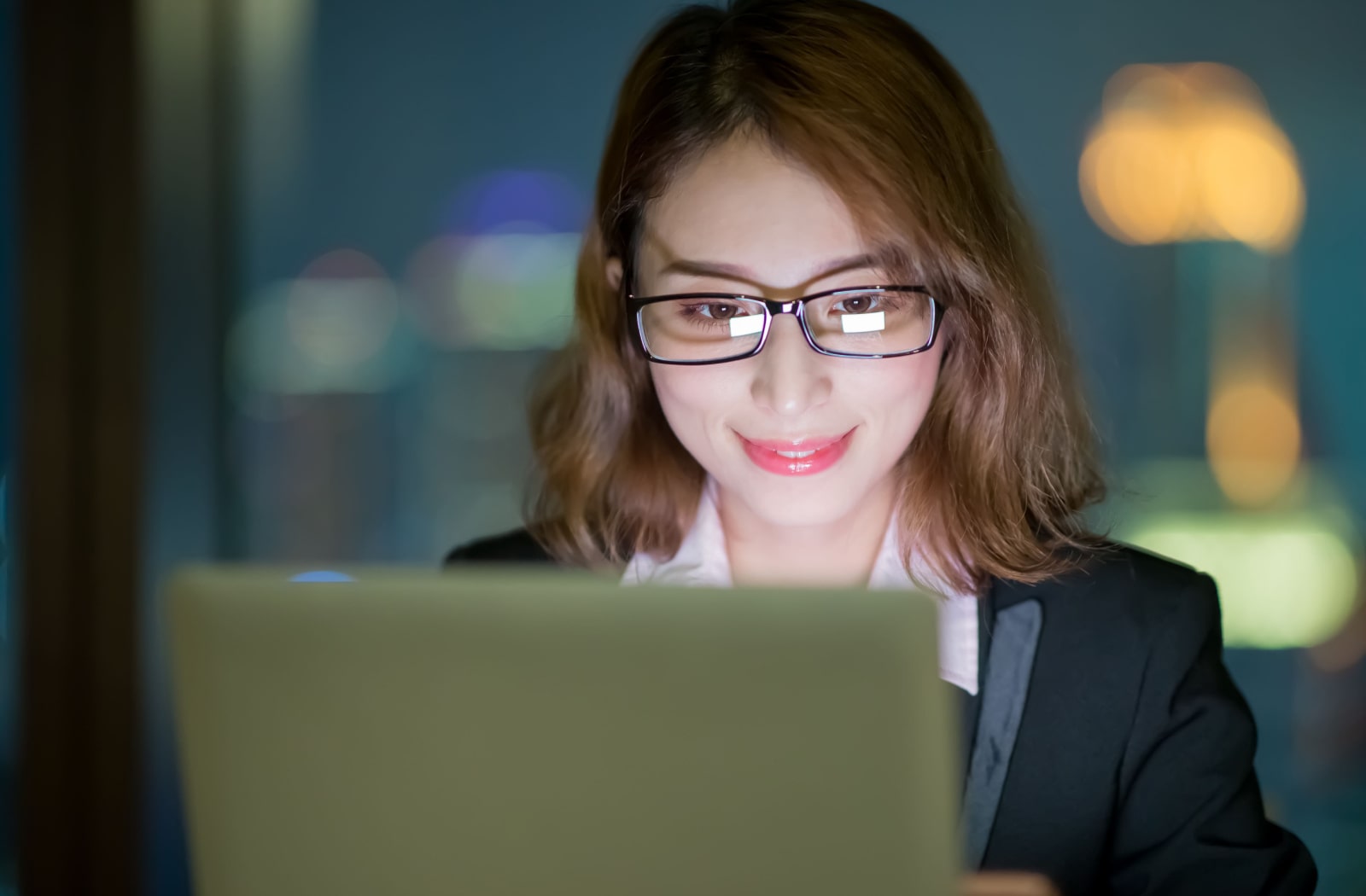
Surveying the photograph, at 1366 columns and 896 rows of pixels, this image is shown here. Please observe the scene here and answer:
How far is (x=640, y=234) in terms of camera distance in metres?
1.58

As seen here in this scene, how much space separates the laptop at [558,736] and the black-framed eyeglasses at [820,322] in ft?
2.41

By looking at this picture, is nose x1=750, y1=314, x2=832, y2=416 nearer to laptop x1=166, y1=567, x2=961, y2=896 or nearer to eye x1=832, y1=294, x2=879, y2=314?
eye x1=832, y1=294, x2=879, y2=314

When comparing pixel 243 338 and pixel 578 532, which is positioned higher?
→ pixel 243 338

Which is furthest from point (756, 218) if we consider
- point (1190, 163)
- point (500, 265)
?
point (1190, 163)

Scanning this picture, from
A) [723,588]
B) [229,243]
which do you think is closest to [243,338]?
[229,243]

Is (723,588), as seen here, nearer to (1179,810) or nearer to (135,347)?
(1179,810)

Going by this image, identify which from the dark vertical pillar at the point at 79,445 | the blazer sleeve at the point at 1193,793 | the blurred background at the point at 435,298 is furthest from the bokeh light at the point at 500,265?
the blazer sleeve at the point at 1193,793

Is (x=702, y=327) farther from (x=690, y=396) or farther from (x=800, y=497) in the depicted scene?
(x=800, y=497)

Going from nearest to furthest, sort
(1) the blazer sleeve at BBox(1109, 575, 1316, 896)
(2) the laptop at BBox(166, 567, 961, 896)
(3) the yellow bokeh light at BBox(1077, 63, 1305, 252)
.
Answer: (2) the laptop at BBox(166, 567, 961, 896)
(1) the blazer sleeve at BBox(1109, 575, 1316, 896)
(3) the yellow bokeh light at BBox(1077, 63, 1305, 252)

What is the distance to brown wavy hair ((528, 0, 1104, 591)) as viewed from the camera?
143cm

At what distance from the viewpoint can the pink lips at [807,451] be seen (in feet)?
4.82

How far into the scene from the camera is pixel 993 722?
4.75 ft

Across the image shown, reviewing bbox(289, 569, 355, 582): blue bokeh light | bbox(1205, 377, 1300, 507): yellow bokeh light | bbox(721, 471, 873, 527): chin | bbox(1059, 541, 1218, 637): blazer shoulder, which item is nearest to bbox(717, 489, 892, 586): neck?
bbox(721, 471, 873, 527): chin

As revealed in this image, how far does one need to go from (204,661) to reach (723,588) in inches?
13.5
